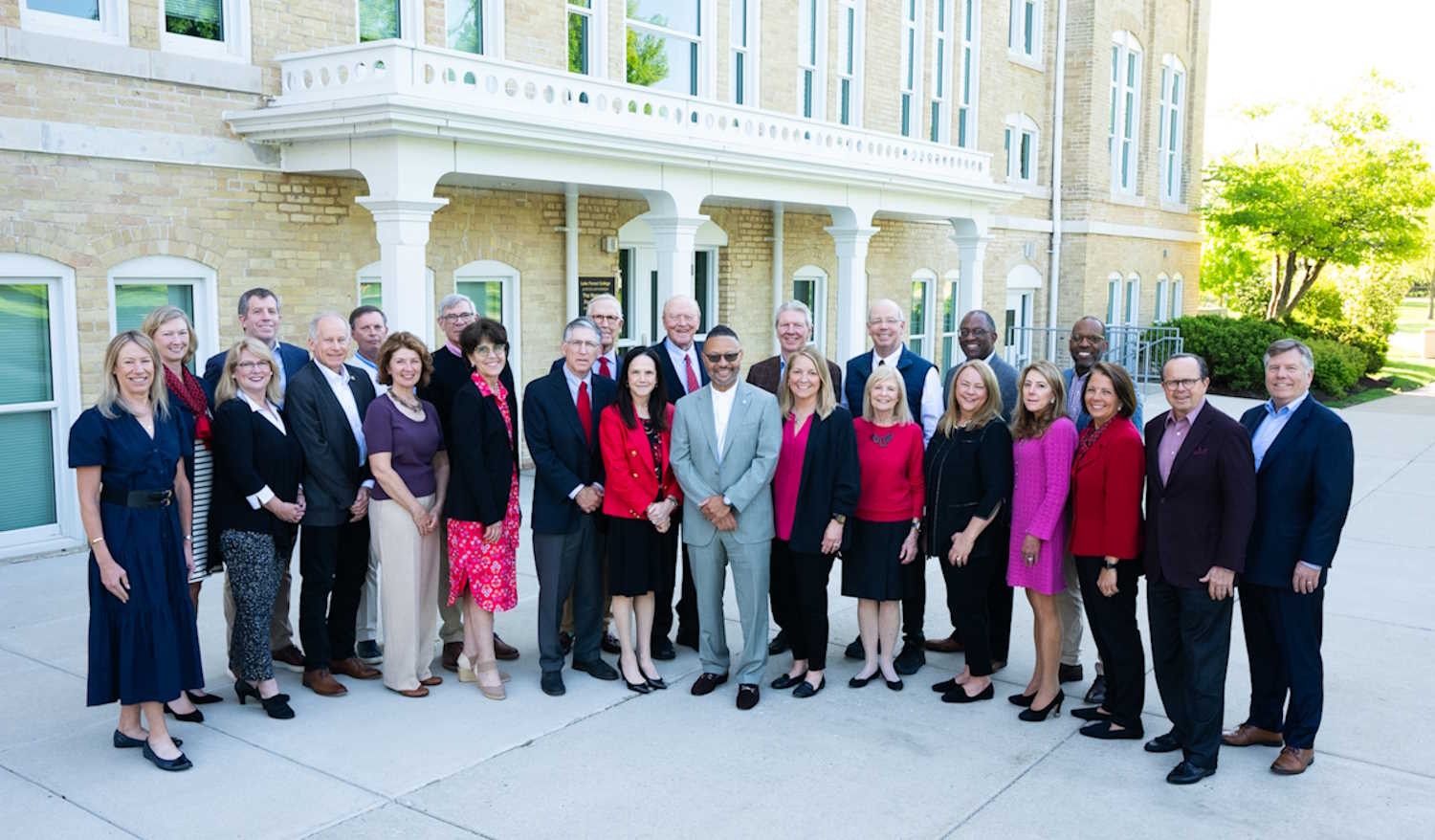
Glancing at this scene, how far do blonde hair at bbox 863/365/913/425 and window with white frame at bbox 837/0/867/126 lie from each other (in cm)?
1290

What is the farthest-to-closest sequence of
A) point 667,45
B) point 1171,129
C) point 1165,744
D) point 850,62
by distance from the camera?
point 1171,129, point 850,62, point 667,45, point 1165,744

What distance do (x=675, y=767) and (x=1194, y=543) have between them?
2.53 m

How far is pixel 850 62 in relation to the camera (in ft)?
62.0

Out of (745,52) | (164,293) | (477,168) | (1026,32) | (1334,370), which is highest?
(1026,32)

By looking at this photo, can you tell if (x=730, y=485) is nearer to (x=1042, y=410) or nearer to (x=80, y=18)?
(x=1042, y=410)

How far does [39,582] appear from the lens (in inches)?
343

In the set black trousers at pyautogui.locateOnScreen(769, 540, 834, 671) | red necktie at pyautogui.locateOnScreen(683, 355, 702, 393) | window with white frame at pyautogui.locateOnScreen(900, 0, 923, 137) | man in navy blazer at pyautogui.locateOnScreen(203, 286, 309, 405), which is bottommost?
black trousers at pyautogui.locateOnScreen(769, 540, 834, 671)

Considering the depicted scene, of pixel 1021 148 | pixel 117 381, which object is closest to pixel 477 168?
pixel 117 381

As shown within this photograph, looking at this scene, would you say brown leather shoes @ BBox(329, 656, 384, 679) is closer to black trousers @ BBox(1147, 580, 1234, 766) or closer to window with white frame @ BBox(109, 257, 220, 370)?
black trousers @ BBox(1147, 580, 1234, 766)

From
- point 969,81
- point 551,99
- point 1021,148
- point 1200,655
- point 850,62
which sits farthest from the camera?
point 1021,148

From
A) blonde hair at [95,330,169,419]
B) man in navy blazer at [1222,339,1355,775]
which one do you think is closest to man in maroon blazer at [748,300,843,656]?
man in navy blazer at [1222,339,1355,775]

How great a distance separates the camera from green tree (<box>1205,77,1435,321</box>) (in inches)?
1112

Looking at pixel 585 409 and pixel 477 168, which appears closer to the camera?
pixel 585 409

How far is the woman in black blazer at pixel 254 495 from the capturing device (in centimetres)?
585
